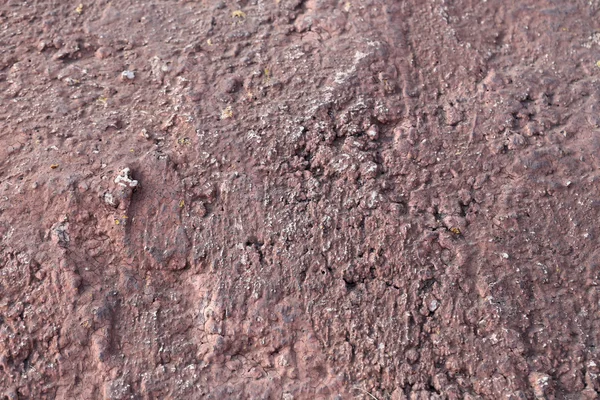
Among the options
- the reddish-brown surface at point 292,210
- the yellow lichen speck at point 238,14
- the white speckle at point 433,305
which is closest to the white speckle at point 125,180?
the reddish-brown surface at point 292,210

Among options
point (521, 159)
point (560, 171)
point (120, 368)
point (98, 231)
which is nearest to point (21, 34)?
point (98, 231)

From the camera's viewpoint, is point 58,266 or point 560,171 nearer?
point 58,266

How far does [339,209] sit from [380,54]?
115cm

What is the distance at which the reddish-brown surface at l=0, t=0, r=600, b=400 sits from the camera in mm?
3162

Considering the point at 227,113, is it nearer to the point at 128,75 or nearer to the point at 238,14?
the point at 128,75

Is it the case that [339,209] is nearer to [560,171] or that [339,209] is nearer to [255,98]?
[255,98]

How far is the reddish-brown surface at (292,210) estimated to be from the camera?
10.4 ft

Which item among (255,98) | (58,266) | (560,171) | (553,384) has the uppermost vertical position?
(255,98)

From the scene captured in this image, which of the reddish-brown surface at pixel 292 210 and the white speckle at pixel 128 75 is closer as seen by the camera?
the reddish-brown surface at pixel 292 210

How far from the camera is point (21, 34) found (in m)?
3.95

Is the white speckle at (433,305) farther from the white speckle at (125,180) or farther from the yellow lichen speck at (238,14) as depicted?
the yellow lichen speck at (238,14)

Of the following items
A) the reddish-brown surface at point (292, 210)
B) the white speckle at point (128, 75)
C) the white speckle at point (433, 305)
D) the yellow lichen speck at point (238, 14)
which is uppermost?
the yellow lichen speck at point (238, 14)

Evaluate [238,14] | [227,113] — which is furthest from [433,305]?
[238,14]

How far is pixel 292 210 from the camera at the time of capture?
3389 mm
